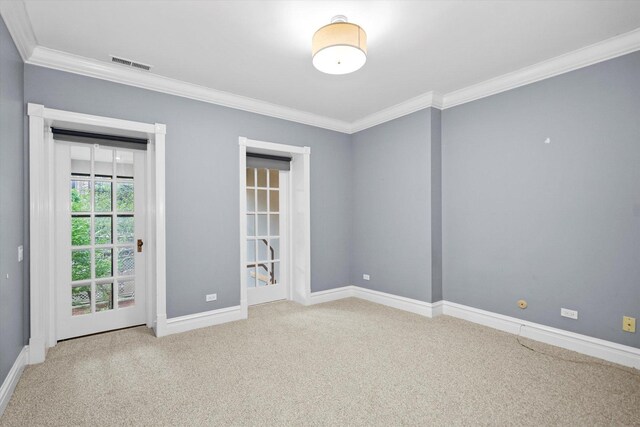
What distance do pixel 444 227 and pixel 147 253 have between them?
3605 millimetres

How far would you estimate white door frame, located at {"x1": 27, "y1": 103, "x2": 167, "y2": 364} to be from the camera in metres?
2.70

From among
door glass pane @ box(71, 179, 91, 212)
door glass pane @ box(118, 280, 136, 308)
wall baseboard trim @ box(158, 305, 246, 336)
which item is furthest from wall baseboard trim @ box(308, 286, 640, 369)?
door glass pane @ box(71, 179, 91, 212)

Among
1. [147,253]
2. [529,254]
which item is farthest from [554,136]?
[147,253]

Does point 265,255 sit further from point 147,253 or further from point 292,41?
point 292,41

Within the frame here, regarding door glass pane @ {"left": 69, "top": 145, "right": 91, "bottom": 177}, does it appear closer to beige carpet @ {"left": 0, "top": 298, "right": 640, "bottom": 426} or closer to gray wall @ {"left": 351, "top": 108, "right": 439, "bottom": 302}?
beige carpet @ {"left": 0, "top": 298, "right": 640, "bottom": 426}

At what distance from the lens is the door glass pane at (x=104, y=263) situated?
3393mm

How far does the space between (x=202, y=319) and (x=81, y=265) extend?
136cm

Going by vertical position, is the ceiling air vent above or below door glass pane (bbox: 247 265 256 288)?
above

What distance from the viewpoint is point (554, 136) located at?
3.08 m

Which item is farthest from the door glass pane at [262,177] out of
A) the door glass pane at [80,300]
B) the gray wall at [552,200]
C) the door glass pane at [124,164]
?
the gray wall at [552,200]

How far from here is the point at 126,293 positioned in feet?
11.7

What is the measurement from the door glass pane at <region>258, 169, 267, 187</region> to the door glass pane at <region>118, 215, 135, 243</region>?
1723 mm

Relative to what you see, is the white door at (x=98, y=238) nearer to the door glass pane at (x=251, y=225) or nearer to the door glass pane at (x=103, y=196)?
the door glass pane at (x=103, y=196)

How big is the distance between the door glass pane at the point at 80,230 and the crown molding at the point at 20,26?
1.50 m
